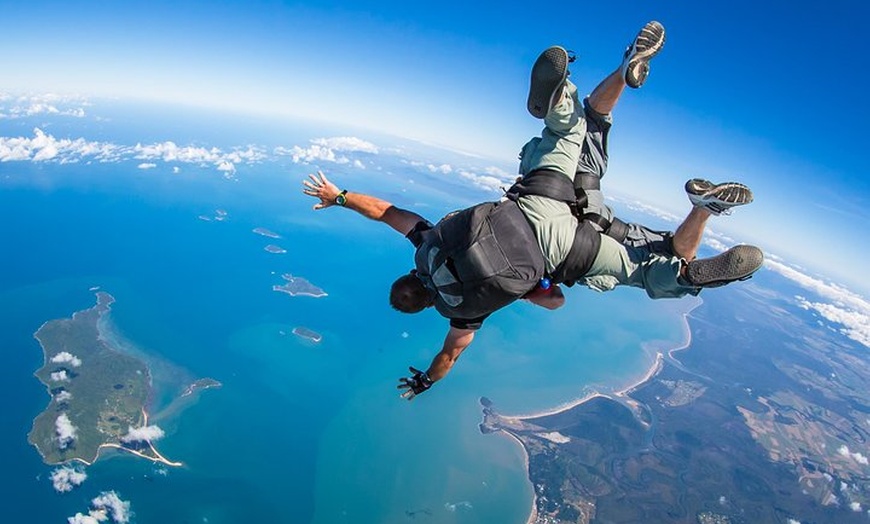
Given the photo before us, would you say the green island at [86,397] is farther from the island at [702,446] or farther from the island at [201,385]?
the island at [702,446]

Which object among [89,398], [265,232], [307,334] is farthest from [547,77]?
[265,232]

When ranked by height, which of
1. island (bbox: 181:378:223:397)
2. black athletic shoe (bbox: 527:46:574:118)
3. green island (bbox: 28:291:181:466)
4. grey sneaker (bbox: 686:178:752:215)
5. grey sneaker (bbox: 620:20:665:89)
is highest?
grey sneaker (bbox: 620:20:665:89)

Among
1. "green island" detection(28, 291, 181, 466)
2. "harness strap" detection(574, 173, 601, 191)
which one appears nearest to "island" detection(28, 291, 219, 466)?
"green island" detection(28, 291, 181, 466)

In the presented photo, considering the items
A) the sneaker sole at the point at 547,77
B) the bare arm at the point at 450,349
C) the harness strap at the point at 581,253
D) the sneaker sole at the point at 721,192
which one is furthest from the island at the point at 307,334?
the sneaker sole at the point at 721,192

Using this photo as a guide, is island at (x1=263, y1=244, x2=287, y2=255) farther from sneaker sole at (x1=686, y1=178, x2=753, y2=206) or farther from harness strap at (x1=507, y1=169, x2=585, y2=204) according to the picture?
sneaker sole at (x1=686, y1=178, x2=753, y2=206)

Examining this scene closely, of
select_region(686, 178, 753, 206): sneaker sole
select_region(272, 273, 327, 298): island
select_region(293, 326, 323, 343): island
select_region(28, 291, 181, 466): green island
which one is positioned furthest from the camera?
select_region(272, 273, 327, 298): island

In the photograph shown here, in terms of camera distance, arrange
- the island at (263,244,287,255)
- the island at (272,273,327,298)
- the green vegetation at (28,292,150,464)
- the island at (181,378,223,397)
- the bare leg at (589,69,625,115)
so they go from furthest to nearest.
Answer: the island at (263,244,287,255) < the island at (272,273,327,298) < the island at (181,378,223,397) < the green vegetation at (28,292,150,464) < the bare leg at (589,69,625,115)

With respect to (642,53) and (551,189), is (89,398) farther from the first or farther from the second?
(642,53)

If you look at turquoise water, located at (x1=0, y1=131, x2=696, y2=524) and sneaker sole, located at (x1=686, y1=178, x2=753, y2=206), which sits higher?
sneaker sole, located at (x1=686, y1=178, x2=753, y2=206)

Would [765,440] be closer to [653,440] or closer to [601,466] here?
[653,440]
